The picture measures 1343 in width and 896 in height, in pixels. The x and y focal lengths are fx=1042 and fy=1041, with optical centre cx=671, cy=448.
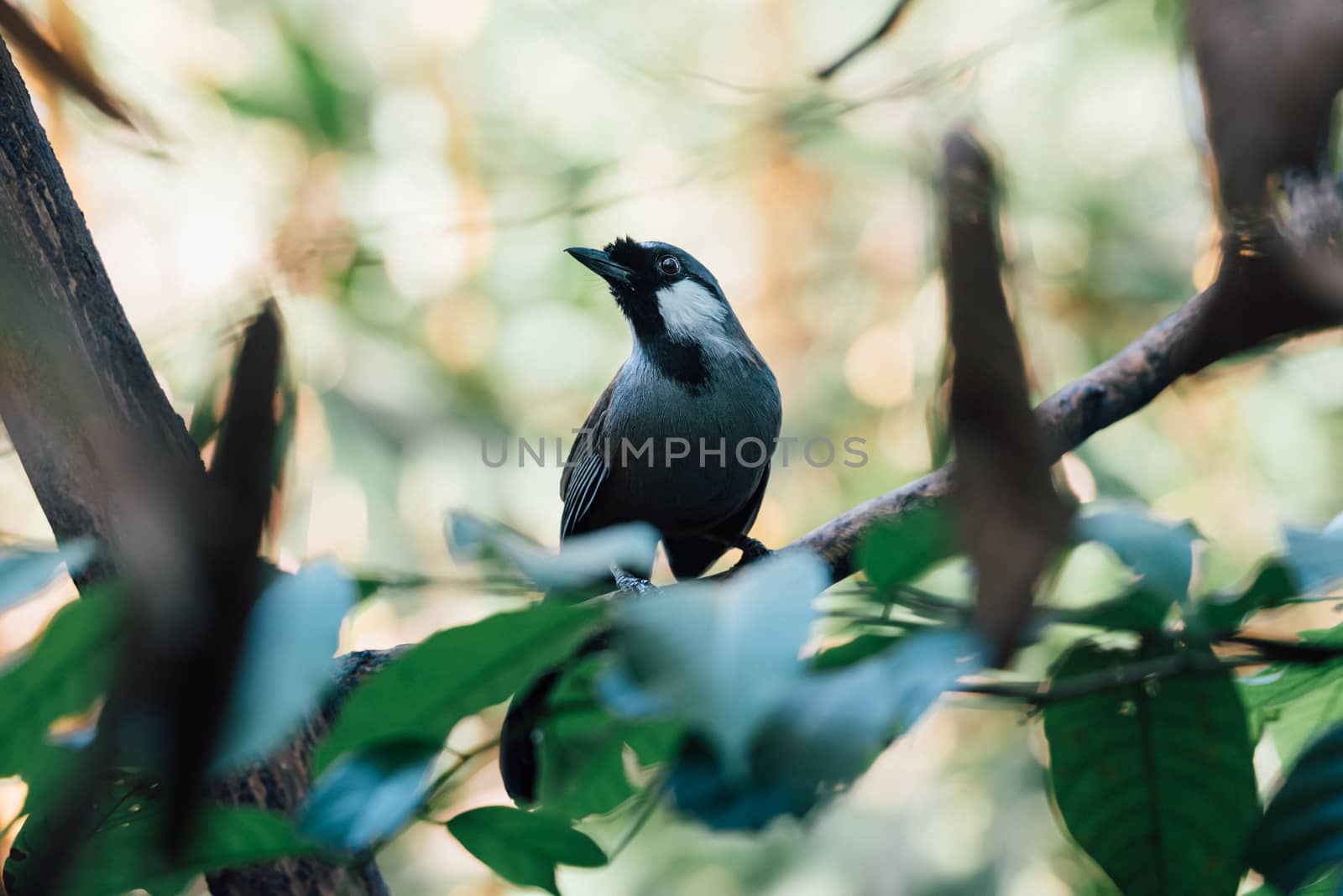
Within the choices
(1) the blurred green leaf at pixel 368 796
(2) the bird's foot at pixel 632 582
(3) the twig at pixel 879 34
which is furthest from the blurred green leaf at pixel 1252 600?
(2) the bird's foot at pixel 632 582

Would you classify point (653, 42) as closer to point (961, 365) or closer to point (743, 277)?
point (743, 277)

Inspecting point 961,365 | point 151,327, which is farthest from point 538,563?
point 151,327

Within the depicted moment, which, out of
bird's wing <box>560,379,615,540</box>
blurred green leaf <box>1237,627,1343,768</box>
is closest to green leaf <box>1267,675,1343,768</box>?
blurred green leaf <box>1237,627,1343,768</box>

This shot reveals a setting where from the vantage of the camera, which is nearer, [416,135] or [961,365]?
[961,365]

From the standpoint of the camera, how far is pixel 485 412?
5.57m

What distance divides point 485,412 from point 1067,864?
11.5 ft

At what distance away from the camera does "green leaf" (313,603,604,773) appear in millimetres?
617

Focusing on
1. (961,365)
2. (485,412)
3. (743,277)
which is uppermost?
(961,365)

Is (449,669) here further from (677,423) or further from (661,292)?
(661,292)

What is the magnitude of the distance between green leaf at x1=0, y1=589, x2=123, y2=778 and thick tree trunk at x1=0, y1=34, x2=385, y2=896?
704 mm

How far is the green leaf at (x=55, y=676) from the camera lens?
2.11 feet

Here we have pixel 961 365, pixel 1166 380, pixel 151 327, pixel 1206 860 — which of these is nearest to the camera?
pixel 961 365

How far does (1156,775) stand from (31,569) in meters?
0.81

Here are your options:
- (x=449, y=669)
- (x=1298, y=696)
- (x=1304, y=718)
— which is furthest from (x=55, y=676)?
(x=1304, y=718)
